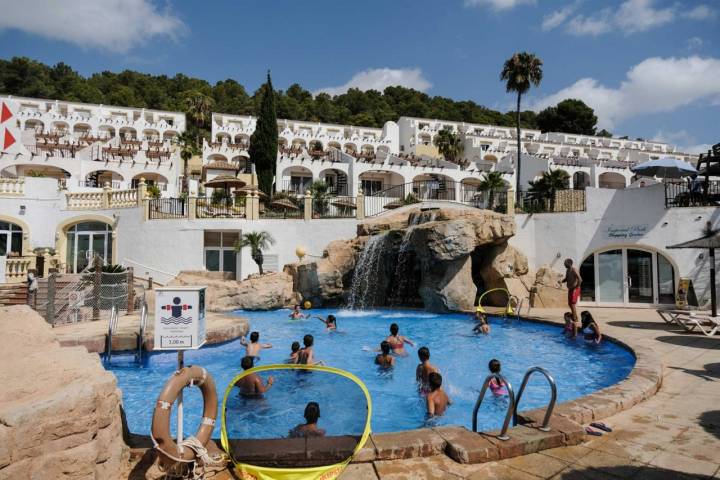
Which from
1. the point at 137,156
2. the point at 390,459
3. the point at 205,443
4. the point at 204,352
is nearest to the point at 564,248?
the point at 204,352

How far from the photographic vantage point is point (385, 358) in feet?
30.2

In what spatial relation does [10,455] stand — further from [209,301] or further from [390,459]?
[209,301]

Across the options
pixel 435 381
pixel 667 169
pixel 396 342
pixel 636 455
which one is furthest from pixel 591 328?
pixel 667 169

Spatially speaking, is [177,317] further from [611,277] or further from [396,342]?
[611,277]

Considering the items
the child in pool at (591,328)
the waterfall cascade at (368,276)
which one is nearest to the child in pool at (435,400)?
the child in pool at (591,328)

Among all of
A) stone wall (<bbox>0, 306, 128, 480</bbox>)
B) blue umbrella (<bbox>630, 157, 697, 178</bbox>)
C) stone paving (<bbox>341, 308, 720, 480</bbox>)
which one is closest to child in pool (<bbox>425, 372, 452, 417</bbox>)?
stone paving (<bbox>341, 308, 720, 480</bbox>)

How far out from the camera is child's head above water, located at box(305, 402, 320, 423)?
13.5 ft

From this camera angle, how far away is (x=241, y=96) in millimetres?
81438

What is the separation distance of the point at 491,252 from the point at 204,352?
12638 millimetres

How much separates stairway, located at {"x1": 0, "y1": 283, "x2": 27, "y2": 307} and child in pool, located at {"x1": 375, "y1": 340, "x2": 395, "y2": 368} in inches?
552

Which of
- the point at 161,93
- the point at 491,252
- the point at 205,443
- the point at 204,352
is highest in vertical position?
the point at 161,93

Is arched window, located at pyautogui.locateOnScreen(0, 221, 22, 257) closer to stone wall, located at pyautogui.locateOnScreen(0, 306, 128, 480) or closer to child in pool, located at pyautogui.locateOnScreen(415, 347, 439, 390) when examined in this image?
stone wall, located at pyautogui.locateOnScreen(0, 306, 128, 480)

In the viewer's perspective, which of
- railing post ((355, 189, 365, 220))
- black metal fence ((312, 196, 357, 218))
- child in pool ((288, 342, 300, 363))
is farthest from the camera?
black metal fence ((312, 196, 357, 218))

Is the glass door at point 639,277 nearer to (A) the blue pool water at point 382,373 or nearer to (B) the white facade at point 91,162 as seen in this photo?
(A) the blue pool water at point 382,373
